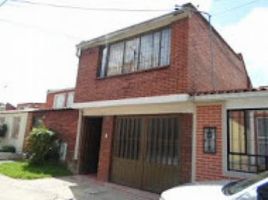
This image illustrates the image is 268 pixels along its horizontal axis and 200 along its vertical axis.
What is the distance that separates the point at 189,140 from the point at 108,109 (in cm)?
420

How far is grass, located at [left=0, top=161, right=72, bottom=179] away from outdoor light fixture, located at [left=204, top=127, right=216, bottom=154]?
6988mm

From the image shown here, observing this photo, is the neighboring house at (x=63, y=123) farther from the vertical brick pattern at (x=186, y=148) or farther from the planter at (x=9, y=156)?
the vertical brick pattern at (x=186, y=148)

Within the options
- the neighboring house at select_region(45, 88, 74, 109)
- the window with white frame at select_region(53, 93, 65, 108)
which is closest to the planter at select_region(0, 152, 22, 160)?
the neighboring house at select_region(45, 88, 74, 109)

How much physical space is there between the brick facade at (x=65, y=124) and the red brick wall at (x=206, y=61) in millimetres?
6729

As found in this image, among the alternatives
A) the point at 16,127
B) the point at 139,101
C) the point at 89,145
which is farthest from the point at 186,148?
the point at 16,127

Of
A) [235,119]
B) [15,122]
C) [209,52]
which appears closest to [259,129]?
[235,119]

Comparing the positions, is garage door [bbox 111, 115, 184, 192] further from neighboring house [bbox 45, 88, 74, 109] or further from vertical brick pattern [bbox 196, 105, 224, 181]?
neighboring house [bbox 45, 88, 74, 109]

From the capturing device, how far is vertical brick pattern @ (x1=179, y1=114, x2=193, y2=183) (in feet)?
29.2

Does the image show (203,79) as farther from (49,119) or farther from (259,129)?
(49,119)

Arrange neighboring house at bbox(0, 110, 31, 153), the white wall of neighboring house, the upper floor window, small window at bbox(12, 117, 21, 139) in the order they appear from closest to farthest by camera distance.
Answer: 1. the upper floor window
2. neighboring house at bbox(0, 110, 31, 153)
3. the white wall of neighboring house
4. small window at bbox(12, 117, 21, 139)

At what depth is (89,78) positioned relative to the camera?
41.4 ft

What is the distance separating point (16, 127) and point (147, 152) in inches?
500

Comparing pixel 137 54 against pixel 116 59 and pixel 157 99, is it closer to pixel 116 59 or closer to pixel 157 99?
pixel 116 59

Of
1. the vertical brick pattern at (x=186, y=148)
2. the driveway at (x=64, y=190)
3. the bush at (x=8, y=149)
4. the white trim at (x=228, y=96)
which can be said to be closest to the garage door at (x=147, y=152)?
the vertical brick pattern at (x=186, y=148)
